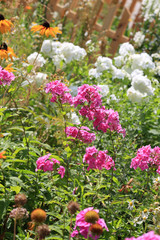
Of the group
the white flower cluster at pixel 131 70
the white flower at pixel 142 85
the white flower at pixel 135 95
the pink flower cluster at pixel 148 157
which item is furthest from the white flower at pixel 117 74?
the pink flower cluster at pixel 148 157

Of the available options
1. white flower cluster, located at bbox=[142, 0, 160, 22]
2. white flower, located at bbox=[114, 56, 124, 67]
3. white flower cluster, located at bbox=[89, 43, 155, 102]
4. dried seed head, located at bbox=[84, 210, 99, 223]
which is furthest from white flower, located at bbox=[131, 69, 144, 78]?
dried seed head, located at bbox=[84, 210, 99, 223]

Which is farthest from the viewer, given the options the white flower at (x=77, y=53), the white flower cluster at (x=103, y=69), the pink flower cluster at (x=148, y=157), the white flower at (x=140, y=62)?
the white flower at (x=140, y=62)

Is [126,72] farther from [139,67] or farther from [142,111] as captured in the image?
[142,111]

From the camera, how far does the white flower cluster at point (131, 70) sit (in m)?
3.89

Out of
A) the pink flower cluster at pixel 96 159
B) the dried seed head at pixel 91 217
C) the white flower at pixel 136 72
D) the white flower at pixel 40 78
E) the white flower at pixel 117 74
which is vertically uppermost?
the white flower at pixel 136 72

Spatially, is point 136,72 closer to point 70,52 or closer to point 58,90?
point 70,52

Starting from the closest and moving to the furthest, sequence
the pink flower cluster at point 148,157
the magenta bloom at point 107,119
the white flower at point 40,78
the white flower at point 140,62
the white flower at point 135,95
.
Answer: the pink flower cluster at point 148,157
the magenta bloom at point 107,119
the white flower at point 40,78
the white flower at point 135,95
the white flower at point 140,62

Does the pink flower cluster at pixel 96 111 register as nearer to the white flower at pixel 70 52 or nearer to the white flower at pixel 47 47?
the white flower at pixel 70 52

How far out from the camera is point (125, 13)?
7.45 metres

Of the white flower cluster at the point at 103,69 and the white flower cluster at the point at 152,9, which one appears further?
the white flower cluster at the point at 152,9

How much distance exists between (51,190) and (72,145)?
13.0 inches

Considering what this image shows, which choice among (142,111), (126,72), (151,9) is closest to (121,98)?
(142,111)

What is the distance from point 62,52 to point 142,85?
38.3 inches

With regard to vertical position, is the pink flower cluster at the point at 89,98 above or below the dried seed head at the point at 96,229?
above
